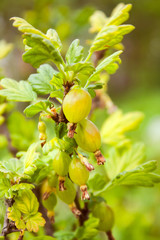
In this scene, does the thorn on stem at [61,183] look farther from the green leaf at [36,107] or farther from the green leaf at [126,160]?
the green leaf at [126,160]

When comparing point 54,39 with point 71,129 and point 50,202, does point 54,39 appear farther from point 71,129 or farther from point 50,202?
point 50,202

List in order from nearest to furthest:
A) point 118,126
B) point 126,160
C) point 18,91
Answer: point 18,91
point 126,160
point 118,126

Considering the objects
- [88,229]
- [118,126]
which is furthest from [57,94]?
[118,126]

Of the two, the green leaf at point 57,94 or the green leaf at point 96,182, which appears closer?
the green leaf at point 57,94

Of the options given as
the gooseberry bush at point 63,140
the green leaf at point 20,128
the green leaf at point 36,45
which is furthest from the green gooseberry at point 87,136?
the green leaf at point 20,128

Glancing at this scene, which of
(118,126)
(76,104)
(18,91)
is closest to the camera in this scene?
(76,104)

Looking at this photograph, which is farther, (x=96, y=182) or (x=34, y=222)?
(x=96, y=182)
